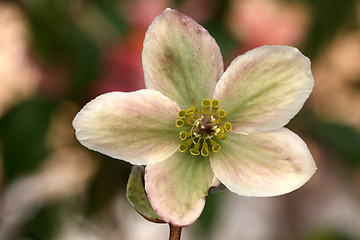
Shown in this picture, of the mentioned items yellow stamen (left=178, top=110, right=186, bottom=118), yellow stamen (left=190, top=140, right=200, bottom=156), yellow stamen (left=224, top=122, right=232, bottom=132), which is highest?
yellow stamen (left=178, top=110, right=186, bottom=118)

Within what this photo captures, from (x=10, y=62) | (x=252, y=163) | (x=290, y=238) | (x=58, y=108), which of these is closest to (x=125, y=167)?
(x=58, y=108)

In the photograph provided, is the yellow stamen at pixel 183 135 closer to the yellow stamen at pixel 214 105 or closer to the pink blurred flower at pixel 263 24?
the yellow stamen at pixel 214 105

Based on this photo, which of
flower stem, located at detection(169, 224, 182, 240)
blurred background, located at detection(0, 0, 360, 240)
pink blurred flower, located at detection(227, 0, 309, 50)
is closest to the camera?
flower stem, located at detection(169, 224, 182, 240)

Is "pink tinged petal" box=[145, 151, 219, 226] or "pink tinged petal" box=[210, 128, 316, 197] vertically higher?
"pink tinged petal" box=[210, 128, 316, 197]

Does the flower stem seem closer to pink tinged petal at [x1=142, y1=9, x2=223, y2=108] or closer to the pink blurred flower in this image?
pink tinged petal at [x1=142, y1=9, x2=223, y2=108]

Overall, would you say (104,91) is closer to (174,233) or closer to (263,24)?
(263,24)

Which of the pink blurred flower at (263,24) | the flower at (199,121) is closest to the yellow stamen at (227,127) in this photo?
the flower at (199,121)

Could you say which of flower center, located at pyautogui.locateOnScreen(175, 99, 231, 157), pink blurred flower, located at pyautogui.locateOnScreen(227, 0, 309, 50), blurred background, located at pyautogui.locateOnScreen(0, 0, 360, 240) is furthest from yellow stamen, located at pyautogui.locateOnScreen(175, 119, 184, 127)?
pink blurred flower, located at pyautogui.locateOnScreen(227, 0, 309, 50)
